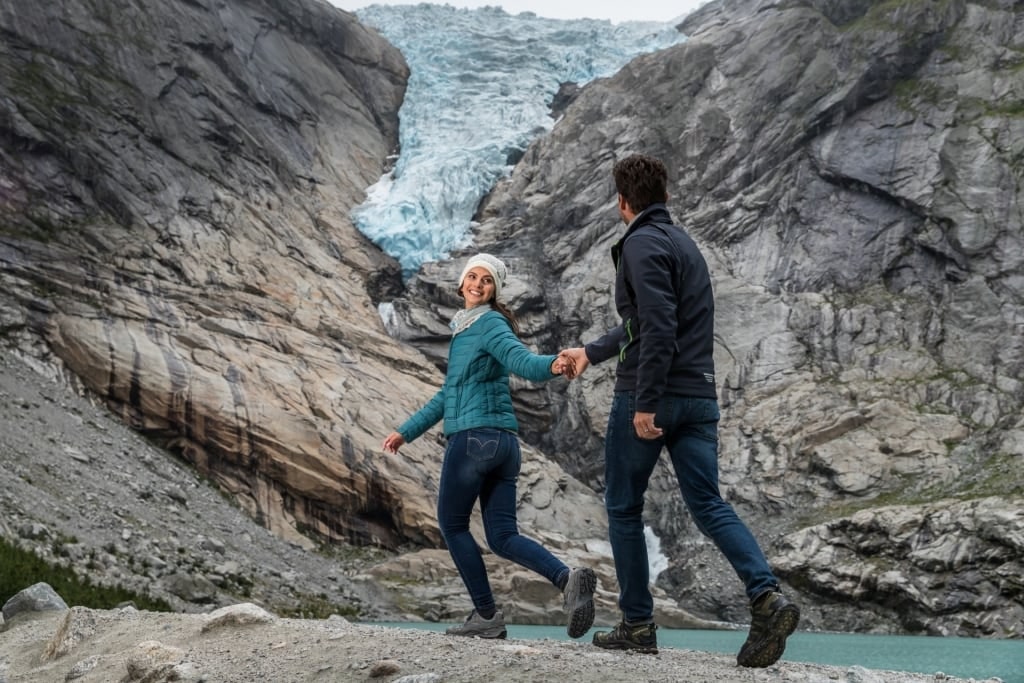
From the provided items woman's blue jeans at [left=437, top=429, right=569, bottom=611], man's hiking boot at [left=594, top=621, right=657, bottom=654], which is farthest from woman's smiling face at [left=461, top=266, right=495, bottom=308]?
man's hiking boot at [left=594, top=621, right=657, bottom=654]

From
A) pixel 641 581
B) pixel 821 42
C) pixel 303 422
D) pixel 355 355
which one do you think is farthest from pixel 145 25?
pixel 641 581

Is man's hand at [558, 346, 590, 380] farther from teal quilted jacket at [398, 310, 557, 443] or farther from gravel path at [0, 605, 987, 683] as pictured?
gravel path at [0, 605, 987, 683]

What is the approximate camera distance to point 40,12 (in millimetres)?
41938

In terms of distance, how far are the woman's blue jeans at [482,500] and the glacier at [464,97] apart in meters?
42.6

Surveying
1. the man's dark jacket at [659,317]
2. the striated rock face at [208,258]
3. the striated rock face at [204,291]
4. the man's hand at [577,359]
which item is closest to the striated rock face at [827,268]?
the striated rock face at [204,291]

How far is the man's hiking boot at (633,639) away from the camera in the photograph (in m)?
5.60

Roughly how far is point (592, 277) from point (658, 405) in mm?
41065

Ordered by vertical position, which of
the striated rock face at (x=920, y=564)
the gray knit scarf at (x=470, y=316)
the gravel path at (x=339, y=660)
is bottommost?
the striated rock face at (x=920, y=564)

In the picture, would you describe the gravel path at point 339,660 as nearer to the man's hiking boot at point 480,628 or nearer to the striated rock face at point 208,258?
the man's hiking boot at point 480,628

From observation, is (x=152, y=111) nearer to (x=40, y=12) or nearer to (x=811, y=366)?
(x=40, y=12)

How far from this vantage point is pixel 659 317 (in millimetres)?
5316

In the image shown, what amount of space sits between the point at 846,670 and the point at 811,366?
37491 millimetres

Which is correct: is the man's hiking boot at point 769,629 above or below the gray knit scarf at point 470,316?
below

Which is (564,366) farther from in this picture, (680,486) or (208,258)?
(208,258)
